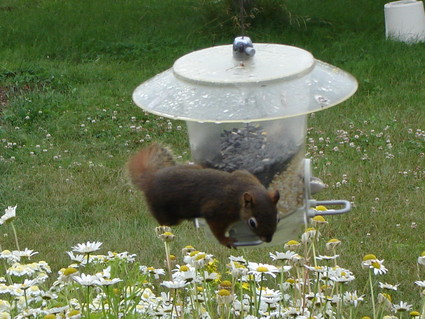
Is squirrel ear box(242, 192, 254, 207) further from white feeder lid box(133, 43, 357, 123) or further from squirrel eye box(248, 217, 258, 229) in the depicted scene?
white feeder lid box(133, 43, 357, 123)

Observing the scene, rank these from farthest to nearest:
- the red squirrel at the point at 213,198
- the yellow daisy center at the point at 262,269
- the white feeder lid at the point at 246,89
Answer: the yellow daisy center at the point at 262,269, the red squirrel at the point at 213,198, the white feeder lid at the point at 246,89

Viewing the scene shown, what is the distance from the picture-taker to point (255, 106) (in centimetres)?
228

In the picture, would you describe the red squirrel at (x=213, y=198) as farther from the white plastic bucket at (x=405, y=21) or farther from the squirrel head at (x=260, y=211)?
the white plastic bucket at (x=405, y=21)

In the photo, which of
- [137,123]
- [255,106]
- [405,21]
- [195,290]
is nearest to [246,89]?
[255,106]

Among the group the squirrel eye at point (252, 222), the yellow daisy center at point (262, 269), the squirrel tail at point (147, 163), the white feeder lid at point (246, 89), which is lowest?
the yellow daisy center at point (262, 269)

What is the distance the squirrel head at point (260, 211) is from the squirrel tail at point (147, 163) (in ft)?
1.14

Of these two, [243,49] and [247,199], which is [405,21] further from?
[247,199]

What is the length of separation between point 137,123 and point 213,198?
4.83 m

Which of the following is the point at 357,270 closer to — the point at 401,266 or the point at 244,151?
the point at 401,266

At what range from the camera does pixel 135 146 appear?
667cm

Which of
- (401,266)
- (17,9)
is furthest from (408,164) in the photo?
(17,9)

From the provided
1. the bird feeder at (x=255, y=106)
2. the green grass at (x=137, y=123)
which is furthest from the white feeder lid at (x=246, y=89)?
the green grass at (x=137, y=123)

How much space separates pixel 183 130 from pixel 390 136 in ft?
5.43

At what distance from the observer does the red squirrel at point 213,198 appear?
7.80 feet
